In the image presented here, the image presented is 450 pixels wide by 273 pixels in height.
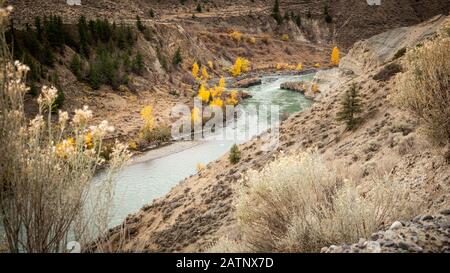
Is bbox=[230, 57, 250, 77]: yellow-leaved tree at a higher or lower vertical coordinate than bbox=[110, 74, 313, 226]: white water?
higher

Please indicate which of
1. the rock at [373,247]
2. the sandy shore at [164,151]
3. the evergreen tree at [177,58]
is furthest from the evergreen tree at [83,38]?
the rock at [373,247]

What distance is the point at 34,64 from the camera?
149 feet

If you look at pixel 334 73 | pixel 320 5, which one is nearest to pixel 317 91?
pixel 334 73

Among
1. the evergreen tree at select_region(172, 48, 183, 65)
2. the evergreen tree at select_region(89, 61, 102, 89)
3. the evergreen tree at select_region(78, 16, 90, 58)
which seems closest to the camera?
the evergreen tree at select_region(89, 61, 102, 89)

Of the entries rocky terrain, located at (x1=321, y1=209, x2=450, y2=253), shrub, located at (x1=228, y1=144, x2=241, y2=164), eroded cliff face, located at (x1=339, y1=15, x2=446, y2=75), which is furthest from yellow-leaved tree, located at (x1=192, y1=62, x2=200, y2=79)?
rocky terrain, located at (x1=321, y1=209, x2=450, y2=253)

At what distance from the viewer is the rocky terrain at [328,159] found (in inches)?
359

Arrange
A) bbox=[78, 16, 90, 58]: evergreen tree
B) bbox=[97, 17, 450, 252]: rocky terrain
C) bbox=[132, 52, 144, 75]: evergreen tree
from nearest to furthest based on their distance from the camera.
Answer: bbox=[97, 17, 450, 252]: rocky terrain, bbox=[78, 16, 90, 58]: evergreen tree, bbox=[132, 52, 144, 75]: evergreen tree

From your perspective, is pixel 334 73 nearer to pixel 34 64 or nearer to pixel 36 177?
pixel 34 64

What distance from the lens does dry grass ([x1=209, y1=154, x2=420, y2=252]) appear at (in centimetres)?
598

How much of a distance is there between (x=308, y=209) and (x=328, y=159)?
29.7 ft

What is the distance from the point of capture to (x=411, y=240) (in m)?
4.67

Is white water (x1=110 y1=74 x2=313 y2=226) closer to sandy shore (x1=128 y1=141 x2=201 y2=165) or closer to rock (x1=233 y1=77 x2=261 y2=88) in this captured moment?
sandy shore (x1=128 y1=141 x2=201 y2=165)

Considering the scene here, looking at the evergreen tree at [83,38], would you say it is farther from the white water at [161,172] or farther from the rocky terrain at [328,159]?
the rocky terrain at [328,159]

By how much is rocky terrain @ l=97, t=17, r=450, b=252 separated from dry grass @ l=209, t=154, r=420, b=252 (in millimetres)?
673
